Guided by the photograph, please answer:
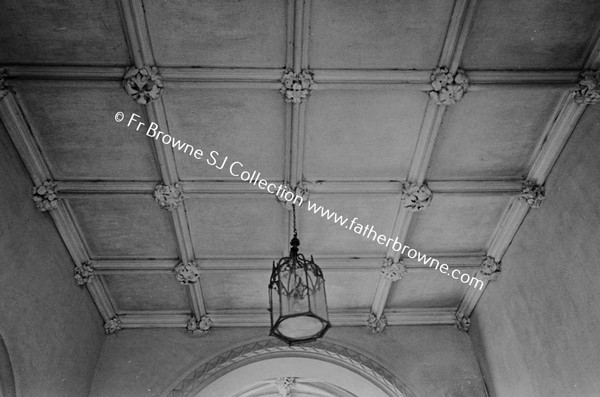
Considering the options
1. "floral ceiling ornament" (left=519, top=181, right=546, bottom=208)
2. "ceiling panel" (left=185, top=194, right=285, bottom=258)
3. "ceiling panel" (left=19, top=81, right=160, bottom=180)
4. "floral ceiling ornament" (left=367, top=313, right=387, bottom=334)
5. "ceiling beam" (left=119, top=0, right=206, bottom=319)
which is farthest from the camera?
"floral ceiling ornament" (left=367, top=313, right=387, bottom=334)

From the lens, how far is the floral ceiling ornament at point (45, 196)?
5914 mm

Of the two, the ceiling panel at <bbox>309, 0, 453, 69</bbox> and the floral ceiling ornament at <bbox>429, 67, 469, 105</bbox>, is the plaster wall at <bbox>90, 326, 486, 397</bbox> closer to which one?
the floral ceiling ornament at <bbox>429, 67, 469, 105</bbox>

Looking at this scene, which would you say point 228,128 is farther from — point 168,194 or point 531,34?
point 531,34

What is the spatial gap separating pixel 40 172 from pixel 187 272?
7.36ft

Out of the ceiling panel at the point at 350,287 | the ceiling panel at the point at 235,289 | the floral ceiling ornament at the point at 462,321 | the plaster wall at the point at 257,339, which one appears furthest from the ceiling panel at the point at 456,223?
the ceiling panel at the point at 235,289

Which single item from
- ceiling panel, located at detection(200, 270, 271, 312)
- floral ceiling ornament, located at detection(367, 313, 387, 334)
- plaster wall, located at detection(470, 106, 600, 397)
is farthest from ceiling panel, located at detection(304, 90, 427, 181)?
floral ceiling ornament, located at detection(367, 313, 387, 334)

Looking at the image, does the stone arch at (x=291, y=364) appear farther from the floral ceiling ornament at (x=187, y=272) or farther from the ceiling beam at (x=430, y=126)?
the floral ceiling ornament at (x=187, y=272)

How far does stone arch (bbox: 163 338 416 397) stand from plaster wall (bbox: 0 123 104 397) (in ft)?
5.19

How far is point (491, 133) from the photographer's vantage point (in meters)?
5.75

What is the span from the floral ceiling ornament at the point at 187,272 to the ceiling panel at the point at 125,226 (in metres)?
0.17

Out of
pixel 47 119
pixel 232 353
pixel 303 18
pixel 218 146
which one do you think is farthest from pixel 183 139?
pixel 232 353

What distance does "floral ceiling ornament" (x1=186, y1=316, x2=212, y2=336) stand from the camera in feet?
25.8

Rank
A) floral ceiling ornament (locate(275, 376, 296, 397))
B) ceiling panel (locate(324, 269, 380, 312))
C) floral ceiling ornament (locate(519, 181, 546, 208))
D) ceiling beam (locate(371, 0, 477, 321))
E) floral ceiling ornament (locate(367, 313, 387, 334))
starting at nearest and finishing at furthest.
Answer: ceiling beam (locate(371, 0, 477, 321)) → floral ceiling ornament (locate(519, 181, 546, 208)) → ceiling panel (locate(324, 269, 380, 312)) → floral ceiling ornament (locate(367, 313, 387, 334)) → floral ceiling ornament (locate(275, 376, 296, 397))

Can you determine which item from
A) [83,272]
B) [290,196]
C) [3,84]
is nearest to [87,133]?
[3,84]
